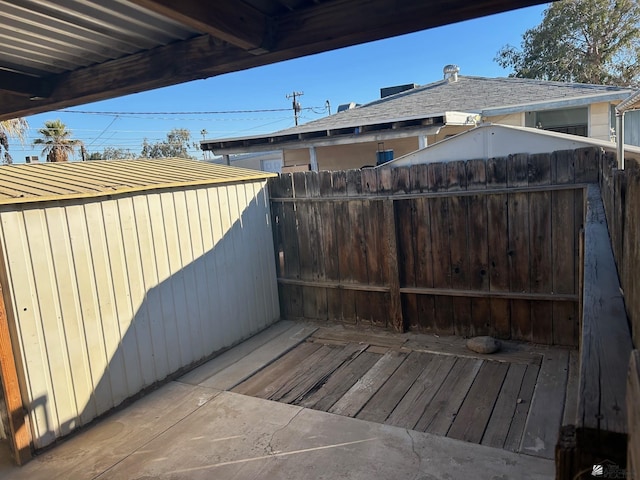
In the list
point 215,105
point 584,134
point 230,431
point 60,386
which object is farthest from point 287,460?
point 215,105

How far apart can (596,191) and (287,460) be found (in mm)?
3066

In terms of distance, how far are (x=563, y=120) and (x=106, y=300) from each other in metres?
Answer: 8.94

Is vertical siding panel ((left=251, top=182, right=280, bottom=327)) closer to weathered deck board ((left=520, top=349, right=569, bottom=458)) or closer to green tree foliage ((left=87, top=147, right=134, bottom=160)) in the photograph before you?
weathered deck board ((left=520, top=349, right=569, bottom=458))

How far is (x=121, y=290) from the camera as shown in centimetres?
413

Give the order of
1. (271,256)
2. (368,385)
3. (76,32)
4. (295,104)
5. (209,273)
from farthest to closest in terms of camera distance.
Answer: (295,104) < (271,256) < (209,273) < (368,385) < (76,32)

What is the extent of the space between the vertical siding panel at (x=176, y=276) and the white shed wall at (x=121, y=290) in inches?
0.4

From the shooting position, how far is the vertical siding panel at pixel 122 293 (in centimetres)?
406

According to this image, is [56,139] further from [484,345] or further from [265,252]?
[484,345]

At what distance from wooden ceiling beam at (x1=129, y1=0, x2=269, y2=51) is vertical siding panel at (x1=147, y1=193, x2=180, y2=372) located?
10.0ft

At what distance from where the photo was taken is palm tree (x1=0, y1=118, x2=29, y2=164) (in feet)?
34.8

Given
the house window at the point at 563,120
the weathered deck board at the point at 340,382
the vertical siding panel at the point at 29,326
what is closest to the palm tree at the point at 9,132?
the vertical siding panel at the point at 29,326

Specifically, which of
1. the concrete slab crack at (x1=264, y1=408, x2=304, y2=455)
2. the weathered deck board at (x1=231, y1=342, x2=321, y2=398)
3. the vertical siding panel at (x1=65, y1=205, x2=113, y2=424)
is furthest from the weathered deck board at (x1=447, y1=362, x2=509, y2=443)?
the vertical siding panel at (x1=65, y1=205, x2=113, y2=424)

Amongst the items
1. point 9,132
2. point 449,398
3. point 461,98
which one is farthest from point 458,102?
point 9,132

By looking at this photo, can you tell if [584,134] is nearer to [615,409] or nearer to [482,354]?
[482,354]
